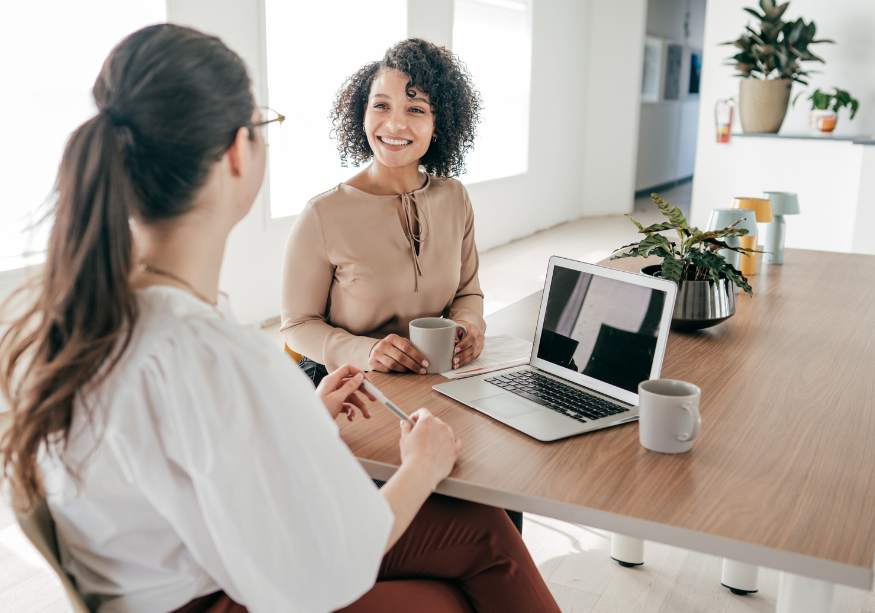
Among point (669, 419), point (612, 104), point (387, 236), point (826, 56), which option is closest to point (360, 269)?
point (387, 236)

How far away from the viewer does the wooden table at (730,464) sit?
1016mm

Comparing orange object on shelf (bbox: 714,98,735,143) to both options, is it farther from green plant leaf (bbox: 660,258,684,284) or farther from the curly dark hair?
green plant leaf (bbox: 660,258,684,284)

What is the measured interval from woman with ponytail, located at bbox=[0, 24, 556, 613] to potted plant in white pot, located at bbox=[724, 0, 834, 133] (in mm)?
5472

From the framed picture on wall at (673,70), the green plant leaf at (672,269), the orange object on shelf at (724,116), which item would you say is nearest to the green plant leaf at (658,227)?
the green plant leaf at (672,269)

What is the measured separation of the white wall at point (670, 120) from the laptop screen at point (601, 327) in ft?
28.7

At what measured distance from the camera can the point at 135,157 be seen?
3.01 ft

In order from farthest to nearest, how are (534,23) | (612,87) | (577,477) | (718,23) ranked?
(612,87) → (534,23) → (718,23) → (577,477)

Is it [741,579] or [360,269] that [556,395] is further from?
[741,579]

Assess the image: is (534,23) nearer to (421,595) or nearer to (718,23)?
(718,23)

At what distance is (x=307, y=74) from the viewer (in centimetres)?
487

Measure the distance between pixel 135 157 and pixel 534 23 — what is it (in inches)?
279

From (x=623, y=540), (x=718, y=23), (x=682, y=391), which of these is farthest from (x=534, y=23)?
(x=682, y=391)

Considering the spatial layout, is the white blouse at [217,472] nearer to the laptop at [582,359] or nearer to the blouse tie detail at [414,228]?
the laptop at [582,359]

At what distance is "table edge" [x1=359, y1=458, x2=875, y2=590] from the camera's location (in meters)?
0.95
